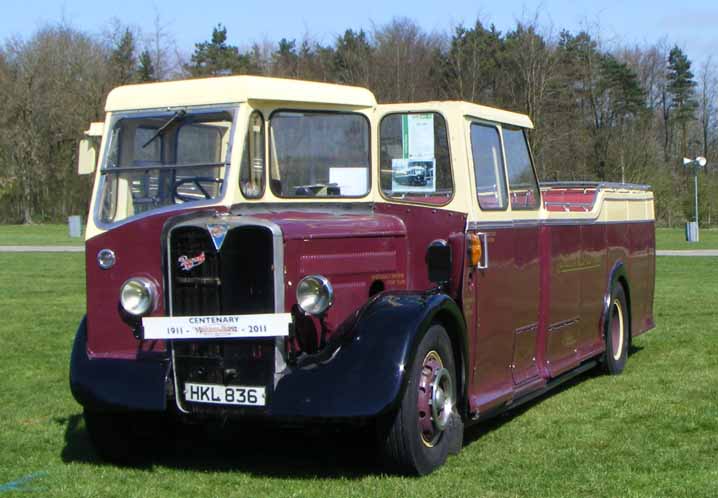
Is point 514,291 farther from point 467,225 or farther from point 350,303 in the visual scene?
point 350,303

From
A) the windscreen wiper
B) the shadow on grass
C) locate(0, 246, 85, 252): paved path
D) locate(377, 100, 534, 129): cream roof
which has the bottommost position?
the shadow on grass

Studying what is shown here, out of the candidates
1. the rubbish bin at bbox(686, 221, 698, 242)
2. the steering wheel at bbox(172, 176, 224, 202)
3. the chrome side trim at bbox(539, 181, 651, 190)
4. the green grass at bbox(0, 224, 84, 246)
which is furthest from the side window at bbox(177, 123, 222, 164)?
the rubbish bin at bbox(686, 221, 698, 242)

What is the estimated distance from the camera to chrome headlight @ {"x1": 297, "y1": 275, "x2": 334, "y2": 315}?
251 inches

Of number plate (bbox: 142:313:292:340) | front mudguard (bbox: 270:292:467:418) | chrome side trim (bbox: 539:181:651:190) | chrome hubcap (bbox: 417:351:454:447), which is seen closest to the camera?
front mudguard (bbox: 270:292:467:418)

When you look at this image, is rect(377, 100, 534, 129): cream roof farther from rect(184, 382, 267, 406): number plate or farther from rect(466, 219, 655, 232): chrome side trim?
rect(184, 382, 267, 406): number plate

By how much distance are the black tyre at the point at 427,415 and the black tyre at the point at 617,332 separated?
4.11 m

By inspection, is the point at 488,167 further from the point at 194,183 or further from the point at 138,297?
the point at 138,297

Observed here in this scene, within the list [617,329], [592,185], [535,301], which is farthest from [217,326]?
[617,329]

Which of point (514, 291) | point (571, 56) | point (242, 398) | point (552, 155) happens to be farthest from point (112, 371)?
point (571, 56)

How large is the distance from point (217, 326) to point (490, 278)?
2.15 m

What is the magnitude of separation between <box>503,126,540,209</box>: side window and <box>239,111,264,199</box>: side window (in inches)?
80.4

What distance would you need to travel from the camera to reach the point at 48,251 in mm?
33656

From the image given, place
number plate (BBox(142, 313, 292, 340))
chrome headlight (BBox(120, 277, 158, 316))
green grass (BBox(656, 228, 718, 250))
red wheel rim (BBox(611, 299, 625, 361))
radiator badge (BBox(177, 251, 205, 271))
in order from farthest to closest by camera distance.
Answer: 1. green grass (BBox(656, 228, 718, 250))
2. red wheel rim (BBox(611, 299, 625, 361))
3. chrome headlight (BBox(120, 277, 158, 316))
4. radiator badge (BBox(177, 251, 205, 271))
5. number plate (BBox(142, 313, 292, 340))

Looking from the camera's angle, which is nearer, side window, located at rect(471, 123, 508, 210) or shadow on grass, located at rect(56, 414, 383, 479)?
shadow on grass, located at rect(56, 414, 383, 479)
